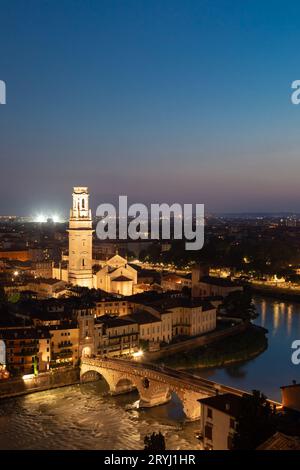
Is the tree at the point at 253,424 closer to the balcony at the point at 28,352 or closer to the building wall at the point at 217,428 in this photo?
the building wall at the point at 217,428

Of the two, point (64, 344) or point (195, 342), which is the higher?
point (64, 344)

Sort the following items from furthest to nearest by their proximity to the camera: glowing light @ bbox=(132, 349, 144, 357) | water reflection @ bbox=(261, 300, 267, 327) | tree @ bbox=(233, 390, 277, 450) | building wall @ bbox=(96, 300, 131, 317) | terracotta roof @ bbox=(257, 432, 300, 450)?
water reflection @ bbox=(261, 300, 267, 327)
building wall @ bbox=(96, 300, 131, 317)
glowing light @ bbox=(132, 349, 144, 357)
tree @ bbox=(233, 390, 277, 450)
terracotta roof @ bbox=(257, 432, 300, 450)

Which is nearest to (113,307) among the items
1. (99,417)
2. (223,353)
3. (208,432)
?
(223,353)

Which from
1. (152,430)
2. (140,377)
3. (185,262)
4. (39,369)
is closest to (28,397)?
(39,369)

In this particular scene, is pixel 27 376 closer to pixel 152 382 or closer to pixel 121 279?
pixel 152 382

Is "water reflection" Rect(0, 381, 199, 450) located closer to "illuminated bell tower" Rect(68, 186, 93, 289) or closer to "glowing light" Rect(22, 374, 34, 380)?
"glowing light" Rect(22, 374, 34, 380)

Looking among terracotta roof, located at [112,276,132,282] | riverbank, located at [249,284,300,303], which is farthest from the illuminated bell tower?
Answer: riverbank, located at [249,284,300,303]

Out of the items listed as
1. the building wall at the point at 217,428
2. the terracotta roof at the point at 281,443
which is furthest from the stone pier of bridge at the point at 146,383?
the terracotta roof at the point at 281,443
